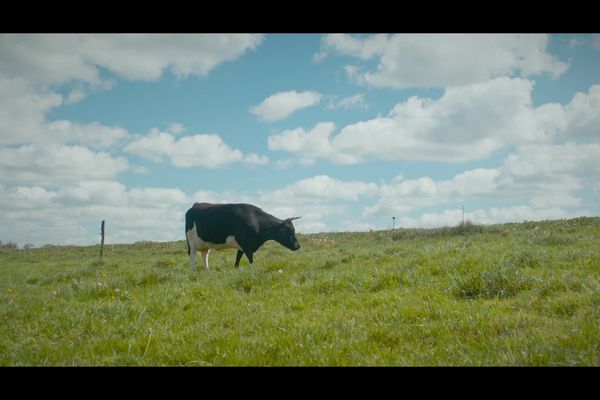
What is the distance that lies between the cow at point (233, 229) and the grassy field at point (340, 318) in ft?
23.1

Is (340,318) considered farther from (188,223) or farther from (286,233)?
(188,223)

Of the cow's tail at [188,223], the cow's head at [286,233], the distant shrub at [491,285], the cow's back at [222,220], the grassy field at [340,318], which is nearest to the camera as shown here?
the grassy field at [340,318]

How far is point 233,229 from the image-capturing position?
17.1 m

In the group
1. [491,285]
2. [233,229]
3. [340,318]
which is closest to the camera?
[340,318]

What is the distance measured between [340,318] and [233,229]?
1147 cm

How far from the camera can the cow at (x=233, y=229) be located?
16984 millimetres

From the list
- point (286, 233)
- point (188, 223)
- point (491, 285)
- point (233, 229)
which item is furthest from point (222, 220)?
point (491, 285)

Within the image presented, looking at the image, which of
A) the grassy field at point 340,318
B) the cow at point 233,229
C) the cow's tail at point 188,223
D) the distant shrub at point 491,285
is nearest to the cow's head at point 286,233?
the cow at point 233,229

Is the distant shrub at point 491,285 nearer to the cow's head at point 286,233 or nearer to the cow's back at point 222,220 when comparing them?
the cow's back at point 222,220

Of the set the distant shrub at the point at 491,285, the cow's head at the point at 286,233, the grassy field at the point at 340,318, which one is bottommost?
the grassy field at the point at 340,318

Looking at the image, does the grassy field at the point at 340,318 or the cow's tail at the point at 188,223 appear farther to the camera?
the cow's tail at the point at 188,223

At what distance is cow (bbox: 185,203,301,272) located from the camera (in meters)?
17.0
